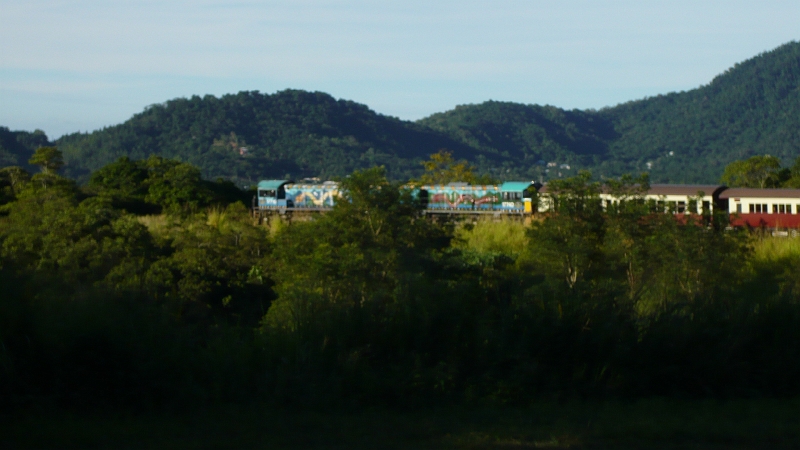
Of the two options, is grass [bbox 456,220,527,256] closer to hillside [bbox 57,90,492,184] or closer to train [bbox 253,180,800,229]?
train [bbox 253,180,800,229]

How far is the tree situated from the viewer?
47188mm

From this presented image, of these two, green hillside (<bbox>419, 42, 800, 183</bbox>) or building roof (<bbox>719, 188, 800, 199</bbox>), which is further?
green hillside (<bbox>419, 42, 800, 183</bbox>)

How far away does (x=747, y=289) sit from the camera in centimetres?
693

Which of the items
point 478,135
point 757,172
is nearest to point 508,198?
point 757,172

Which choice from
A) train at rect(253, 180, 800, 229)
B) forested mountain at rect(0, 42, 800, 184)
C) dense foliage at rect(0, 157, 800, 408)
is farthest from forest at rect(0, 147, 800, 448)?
forested mountain at rect(0, 42, 800, 184)

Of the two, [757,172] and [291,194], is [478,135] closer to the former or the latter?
[757,172]

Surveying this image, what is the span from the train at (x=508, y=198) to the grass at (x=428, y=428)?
2226 cm

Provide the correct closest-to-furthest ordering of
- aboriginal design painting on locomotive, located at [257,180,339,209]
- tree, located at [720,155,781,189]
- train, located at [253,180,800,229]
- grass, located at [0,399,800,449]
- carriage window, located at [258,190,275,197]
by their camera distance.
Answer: grass, located at [0,399,800,449], train, located at [253,180,800,229], aboriginal design painting on locomotive, located at [257,180,339,209], carriage window, located at [258,190,275,197], tree, located at [720,155,781,189]

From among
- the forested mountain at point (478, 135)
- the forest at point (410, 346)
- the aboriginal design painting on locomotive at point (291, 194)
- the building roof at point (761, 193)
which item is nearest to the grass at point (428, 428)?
the forest at point (410, 346)

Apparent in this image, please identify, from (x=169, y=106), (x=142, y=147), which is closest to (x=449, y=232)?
(x=142, y=147)

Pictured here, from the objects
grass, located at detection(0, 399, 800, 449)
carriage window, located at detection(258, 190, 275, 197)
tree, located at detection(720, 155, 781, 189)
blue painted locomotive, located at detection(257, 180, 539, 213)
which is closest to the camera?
grass, located at detection(0, 399, 800, 449)

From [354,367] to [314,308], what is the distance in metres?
0.84

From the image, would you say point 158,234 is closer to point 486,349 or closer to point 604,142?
point 486,349

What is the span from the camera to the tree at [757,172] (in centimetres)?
4719
